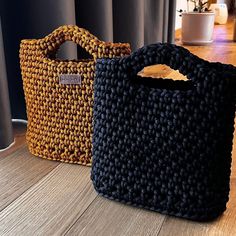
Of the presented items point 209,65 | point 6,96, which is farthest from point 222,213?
point 6,96

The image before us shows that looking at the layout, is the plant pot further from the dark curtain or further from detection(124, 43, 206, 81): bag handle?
detection(124, 43, 206, 81): bag handle

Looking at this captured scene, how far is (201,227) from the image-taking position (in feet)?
2.10

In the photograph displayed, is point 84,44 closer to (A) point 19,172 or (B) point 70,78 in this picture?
(B) point 70,78

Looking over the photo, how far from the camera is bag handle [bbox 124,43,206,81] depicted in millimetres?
604

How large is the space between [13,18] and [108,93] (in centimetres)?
54

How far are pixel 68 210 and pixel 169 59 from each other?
1.06ft

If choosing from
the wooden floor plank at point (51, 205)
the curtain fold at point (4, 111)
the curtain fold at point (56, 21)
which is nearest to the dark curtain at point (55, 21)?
the curtain fold at point (56, 21)

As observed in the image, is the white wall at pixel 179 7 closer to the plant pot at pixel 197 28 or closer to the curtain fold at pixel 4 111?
the plant pot at pixel 197 28

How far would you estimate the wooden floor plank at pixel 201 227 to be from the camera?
625 mm

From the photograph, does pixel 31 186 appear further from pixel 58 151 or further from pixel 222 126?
pixel 222 126

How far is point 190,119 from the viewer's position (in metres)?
0.62

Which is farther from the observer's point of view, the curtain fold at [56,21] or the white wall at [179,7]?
the white wall at [179,7]

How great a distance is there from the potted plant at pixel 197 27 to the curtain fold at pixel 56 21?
154 centimetres

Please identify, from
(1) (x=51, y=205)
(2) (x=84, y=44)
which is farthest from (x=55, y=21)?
(1) (x=51, y=205)
